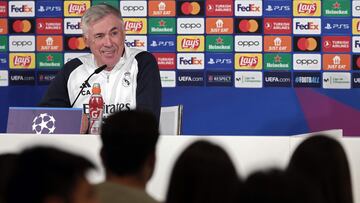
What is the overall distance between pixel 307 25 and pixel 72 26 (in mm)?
1967

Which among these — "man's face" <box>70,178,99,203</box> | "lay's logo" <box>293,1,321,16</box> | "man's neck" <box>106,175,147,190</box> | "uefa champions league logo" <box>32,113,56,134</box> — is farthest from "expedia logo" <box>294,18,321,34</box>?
"man's face" <box>70,178,99,203</box>

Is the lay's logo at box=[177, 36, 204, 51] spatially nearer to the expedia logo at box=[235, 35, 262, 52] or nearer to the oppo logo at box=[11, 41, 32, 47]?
the expedia logo at box=[235, 35, 262, 52]

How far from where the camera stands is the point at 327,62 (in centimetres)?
629

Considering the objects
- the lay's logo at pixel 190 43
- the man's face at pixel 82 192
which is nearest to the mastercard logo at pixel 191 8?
the lay's logo at pixel 190 43

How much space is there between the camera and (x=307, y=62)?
20.6 feet

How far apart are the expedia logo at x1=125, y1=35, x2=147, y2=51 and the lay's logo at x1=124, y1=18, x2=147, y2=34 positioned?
0.04m

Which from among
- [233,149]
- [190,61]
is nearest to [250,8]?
[190,61]

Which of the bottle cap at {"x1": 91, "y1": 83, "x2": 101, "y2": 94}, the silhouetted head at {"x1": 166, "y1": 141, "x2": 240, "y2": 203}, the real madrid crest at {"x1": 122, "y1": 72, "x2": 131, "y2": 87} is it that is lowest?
the silhouetted head at {"x1": 166, "y1": 141, "x2": 240, "y2": 203}

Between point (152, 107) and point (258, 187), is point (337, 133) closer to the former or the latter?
point (152, 107)

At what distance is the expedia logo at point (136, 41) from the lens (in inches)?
249

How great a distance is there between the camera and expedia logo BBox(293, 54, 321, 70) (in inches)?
247

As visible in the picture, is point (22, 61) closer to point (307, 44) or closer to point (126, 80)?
point (126, 80)

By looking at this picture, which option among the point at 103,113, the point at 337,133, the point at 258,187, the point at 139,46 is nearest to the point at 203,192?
the point at 258,187

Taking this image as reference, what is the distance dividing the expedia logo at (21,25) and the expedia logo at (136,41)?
2.72ft
